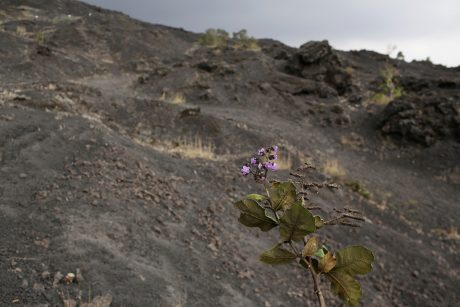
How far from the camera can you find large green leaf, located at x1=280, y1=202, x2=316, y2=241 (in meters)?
1.96

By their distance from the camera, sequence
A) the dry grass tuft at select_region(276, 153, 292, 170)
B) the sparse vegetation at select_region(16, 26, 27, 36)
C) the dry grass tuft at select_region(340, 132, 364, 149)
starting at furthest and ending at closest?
1. the sparse vegetation at select_region(16, 26, 27, 36)
2. the dry grass tuft at select_region(340, 132, 364, 149)
3. the dry grass tuft at select_region(276, 153, 292, 170)

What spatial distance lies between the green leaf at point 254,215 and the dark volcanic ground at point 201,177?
2796mm

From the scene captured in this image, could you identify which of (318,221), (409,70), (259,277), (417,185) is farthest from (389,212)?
(409,70)

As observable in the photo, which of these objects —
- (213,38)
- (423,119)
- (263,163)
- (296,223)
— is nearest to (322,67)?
(423,119)

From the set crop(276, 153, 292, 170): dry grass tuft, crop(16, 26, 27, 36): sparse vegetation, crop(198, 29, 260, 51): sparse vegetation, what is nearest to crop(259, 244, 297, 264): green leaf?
crop(276, 153, 292, 170): dry grass tuft

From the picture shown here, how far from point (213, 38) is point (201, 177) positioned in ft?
123

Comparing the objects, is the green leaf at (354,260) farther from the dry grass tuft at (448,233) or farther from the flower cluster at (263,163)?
the dry grass tuft at (448,233)

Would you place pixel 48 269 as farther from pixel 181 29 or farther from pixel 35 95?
pixel 181 29

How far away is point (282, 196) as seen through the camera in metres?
2.16

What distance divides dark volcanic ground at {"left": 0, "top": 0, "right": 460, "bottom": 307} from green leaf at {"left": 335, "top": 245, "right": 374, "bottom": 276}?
300 cm

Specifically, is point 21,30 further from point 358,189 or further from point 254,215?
point 254,215

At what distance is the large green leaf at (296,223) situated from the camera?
196 centimetres

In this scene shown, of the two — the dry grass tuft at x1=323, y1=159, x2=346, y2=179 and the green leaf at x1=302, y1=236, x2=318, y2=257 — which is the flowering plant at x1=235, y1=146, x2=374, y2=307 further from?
the dry grass tuft at x1=323, y1=159, x2=346, y2=179

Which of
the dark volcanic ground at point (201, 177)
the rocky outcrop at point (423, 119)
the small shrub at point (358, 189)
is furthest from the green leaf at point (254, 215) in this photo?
the rocky outcrop at point (423, 119)
